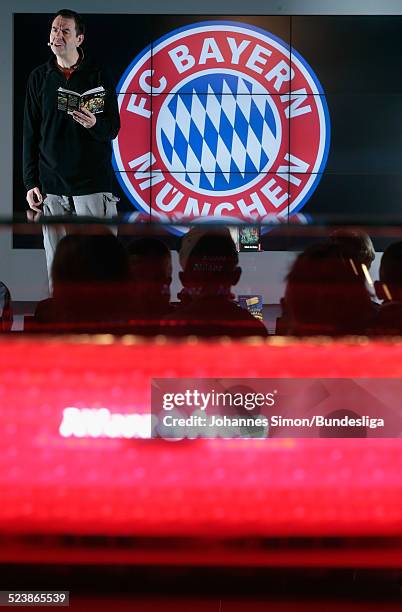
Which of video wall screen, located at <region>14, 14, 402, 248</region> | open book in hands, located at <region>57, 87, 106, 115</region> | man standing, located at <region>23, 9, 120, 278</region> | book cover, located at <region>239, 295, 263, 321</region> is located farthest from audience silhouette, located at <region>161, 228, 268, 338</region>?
video wall screen, located at <region>14, 14, 402, 248</region>

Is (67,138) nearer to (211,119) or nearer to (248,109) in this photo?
(211,119)

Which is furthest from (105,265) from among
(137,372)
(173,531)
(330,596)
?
(330,596)

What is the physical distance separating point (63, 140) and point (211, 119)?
4209 mm

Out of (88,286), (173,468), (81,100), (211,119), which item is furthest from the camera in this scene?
(211,119)

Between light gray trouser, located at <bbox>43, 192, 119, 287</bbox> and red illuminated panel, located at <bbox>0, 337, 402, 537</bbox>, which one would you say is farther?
light gray trouser, located at <bbox>43, 192, 119, 287</bbox>

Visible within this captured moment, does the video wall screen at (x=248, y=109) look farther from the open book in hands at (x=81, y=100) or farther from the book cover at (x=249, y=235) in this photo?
the book cover at (x=249, y=235)

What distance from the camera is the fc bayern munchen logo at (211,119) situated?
8.79m

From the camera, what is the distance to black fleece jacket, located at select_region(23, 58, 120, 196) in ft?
15.5

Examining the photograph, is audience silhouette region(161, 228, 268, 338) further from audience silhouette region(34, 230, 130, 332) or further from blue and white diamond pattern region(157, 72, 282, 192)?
blue and white diamond pattern region(157, 72, 282, 192)

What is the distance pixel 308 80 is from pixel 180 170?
1.64m

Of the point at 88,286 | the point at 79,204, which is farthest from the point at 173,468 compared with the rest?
the point at 79,204

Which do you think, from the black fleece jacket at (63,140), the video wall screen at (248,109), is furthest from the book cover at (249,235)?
the video wall screen at (248,109)

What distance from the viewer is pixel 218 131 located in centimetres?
878

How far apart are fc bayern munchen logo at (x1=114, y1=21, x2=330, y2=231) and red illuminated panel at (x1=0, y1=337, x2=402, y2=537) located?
296 inches
